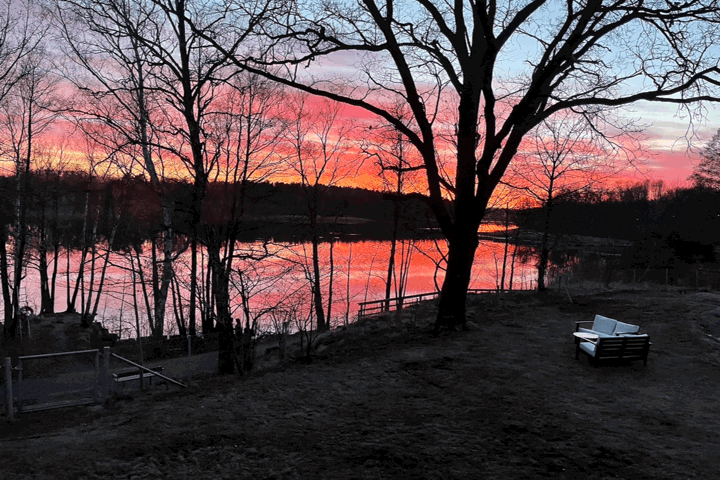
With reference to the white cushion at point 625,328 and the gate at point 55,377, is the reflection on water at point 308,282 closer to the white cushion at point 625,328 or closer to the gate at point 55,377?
the gate at point 55,377

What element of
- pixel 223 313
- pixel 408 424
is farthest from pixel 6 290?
pixel 408 424

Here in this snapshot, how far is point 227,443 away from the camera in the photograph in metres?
5.09

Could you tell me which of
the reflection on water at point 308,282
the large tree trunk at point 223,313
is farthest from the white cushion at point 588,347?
the reflection on water at point 308,282

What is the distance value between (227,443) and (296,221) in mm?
22128

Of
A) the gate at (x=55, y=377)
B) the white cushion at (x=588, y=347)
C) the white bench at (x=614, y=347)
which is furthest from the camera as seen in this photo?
the gate at (x=55, y=377)

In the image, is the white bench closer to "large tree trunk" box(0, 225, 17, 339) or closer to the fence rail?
the fence rail

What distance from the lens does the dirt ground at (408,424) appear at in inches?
181

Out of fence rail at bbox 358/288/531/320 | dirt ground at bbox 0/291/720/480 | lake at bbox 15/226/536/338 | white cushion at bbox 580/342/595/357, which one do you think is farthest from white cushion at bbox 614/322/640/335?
lake at bbox 15/226/536/338

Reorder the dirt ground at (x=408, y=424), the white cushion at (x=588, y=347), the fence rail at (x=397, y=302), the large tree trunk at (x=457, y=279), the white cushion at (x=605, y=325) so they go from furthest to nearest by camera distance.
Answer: the fence rail at (x=397, y=302) < the large tree trunk at (x=457, y=279) < the white cushion at (x=605, y=325) < the white cushion at (x=588, y=347) < the dirt ground at (x=408, y=424)

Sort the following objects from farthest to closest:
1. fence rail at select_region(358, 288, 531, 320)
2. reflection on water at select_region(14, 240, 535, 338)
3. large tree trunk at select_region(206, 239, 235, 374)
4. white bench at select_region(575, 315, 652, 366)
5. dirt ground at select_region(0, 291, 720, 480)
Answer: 1. reflection on water at select_region(14, 240, 535, 338)
2. fence rail at select_region(358, 288, 531, 320)
3. large tree trunk at select_region(206, 239, 235, 374)
4. white bench at select_region(575, 315, 652, 366)
5. dirt ground at select_region(0, 291, 720, 480)

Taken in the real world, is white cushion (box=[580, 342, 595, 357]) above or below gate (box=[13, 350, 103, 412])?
above

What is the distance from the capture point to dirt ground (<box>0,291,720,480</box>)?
15.1 feet

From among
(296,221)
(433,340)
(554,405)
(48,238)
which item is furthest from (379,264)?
(554,405)

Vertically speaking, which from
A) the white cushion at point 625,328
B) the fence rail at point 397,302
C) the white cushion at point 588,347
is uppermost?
the white cushion at point 625,328
